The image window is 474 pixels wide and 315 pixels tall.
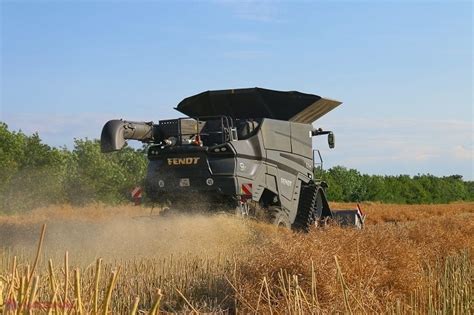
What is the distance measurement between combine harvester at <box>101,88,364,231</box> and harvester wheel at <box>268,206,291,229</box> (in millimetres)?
16

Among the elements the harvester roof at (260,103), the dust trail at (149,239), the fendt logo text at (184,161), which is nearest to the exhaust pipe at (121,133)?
the fendt logo text at (184,161)

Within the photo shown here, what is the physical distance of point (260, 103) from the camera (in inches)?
472

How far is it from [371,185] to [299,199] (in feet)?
114

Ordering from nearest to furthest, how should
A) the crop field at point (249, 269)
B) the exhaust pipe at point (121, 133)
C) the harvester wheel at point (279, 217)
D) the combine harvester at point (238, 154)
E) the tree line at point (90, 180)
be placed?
the crop field at point (249, 269), the exhaust pipe at point (121, 133), the combine harvester at point (238, 154), the harvester wheel at point (279, 217), the tree line at point (90, 180)

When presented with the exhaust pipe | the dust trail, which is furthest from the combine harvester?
the dust trail

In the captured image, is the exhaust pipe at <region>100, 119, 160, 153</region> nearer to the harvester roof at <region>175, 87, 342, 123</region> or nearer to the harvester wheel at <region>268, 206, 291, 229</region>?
the harvester roof at <region>175, 87, 342, 123</region>

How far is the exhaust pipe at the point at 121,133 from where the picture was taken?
1030 cm

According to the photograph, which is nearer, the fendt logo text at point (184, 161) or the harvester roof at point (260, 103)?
the fendt logo text at point (184, 161)

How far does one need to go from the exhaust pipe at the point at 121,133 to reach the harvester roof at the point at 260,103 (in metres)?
1.64

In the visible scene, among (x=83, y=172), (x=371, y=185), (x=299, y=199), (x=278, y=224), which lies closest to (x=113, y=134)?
(x=278, y=224)

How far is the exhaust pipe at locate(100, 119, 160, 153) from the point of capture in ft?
33.8

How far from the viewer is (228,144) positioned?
409 inches

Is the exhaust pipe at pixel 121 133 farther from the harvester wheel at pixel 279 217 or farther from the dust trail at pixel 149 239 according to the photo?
the harvester wheel at pixel 279 217

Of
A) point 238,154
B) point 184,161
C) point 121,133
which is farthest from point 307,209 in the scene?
point 121,133
